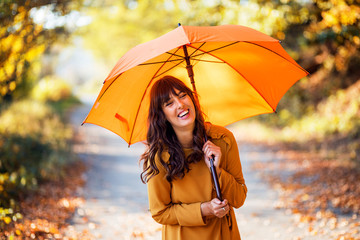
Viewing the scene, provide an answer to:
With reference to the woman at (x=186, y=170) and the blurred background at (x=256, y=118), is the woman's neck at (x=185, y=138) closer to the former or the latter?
the woman at (x=186, y=170)

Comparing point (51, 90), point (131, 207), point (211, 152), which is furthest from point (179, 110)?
point (51, 90)

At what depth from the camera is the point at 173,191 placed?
2672 millimetres

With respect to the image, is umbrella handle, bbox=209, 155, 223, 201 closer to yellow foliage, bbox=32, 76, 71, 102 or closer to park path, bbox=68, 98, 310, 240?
park path, bbox=68, 98, 310, 240

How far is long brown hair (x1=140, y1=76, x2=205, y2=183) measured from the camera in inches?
104

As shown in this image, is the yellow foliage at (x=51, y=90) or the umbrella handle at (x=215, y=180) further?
the yellow foliage at (x=51, y=90)

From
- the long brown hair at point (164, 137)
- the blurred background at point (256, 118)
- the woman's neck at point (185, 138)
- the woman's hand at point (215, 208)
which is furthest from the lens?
the blurred background at point (256, 118)

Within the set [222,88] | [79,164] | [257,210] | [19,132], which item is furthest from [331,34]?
[19,132]

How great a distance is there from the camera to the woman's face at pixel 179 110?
2701 millimetres

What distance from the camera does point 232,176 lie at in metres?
2.72

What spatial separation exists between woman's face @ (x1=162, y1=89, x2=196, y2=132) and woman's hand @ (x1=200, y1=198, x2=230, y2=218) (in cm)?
60

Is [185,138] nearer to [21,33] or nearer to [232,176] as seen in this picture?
[232,176]

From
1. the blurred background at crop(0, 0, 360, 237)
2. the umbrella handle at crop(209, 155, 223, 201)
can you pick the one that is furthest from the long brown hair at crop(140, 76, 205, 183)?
the blurred background at crop(0, 0, 360, 237)

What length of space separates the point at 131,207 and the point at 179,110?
16.0ft

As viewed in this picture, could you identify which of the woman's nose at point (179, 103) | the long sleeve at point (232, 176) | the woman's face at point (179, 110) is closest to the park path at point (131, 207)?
the long sleeve at point (232, 176)
